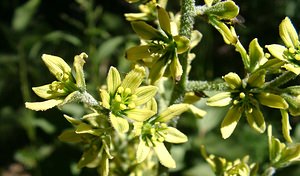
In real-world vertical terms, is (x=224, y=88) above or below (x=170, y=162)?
above

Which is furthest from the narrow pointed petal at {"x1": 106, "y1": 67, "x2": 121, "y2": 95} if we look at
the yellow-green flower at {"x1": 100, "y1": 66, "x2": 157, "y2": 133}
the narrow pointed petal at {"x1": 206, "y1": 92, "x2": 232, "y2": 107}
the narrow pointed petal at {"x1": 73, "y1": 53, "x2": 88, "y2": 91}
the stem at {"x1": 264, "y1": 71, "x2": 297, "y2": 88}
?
the stem at {"x1": 264, "y1": 71, "x2": 297, "y2": 88}

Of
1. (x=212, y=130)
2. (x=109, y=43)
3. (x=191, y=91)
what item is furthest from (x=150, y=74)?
(x=212, y=130)

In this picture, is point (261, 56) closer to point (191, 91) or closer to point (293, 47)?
point (293, 47)

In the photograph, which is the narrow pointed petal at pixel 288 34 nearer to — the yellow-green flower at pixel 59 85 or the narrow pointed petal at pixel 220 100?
the narrow pointed petal at pixel 220 100

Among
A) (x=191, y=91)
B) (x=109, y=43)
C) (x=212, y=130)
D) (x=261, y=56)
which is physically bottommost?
(x=212, y=130)

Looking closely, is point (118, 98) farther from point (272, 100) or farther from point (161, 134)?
point (272, 100)

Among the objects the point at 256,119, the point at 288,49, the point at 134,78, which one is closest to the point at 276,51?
the point at 288,49

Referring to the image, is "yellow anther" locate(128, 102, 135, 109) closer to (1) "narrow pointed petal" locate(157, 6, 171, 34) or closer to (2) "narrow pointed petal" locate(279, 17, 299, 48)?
(1) "narrow pointed petal" locate(157, 6, 171, 34)
